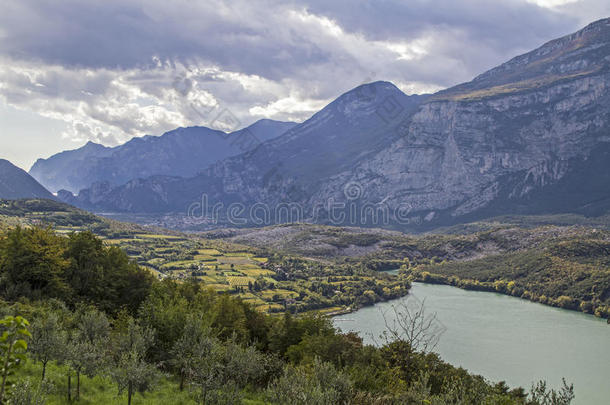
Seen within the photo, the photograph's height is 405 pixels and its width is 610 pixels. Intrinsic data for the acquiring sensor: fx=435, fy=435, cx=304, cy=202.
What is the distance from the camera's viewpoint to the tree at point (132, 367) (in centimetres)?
1576

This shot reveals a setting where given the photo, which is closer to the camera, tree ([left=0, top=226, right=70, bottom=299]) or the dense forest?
the dense forest

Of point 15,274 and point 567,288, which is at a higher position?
point 15,274

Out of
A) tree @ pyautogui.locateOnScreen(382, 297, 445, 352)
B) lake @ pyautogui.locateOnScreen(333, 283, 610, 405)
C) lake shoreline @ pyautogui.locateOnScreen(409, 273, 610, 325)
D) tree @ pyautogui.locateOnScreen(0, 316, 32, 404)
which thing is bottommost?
lake shoreline @ pyautogui.locateOnScreen(409, 273, 610, 325)

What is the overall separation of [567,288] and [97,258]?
117 metres

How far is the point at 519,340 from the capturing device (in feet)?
249

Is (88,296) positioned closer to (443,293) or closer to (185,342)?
(185,342)

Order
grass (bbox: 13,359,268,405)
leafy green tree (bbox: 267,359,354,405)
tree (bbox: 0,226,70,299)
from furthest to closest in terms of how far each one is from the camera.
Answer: tree (bbox: 0,226,70,299)
grass (bbox: 13,359,268,405)
leafy green tree (bbox: 267,359,354,405)

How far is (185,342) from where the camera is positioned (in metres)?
21.5

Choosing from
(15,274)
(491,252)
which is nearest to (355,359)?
(15,274)

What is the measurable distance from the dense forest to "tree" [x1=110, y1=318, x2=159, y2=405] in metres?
0.06

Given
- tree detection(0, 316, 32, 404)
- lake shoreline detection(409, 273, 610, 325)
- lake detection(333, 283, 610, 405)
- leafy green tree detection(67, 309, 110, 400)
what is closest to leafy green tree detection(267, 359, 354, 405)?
leafy green tree detection(67, 309, 110, 400)

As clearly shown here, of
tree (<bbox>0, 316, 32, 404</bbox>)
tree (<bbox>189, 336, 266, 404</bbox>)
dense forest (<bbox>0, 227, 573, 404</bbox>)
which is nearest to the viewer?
tree (<bbox>0, 316, 32, 404</bbox>)

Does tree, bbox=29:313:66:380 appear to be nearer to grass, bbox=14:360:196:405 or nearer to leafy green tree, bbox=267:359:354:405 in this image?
grass, bbox=14:360:196:405

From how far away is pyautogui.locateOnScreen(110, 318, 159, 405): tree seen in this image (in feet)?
51.7
